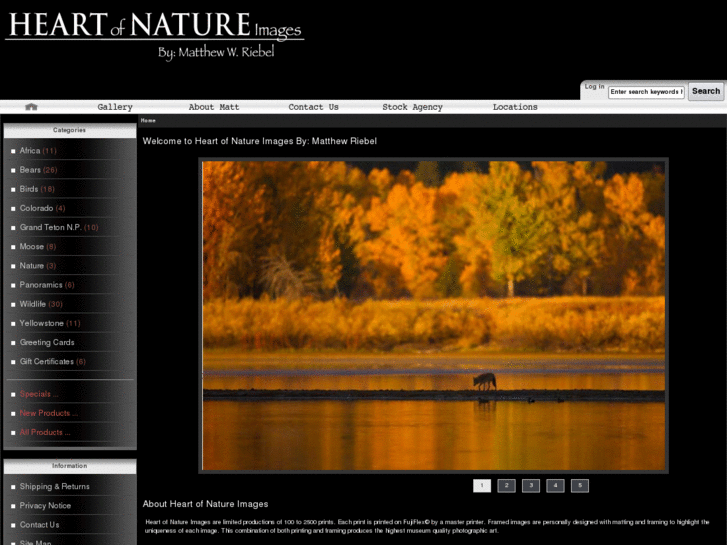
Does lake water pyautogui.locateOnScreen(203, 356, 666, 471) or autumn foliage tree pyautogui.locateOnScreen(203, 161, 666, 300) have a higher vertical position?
autumn foliage tree pyautogui.locateOnScreen(203, 161, 666, 300)

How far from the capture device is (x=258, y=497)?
17.5 feet

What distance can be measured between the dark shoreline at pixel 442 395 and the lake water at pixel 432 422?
0.05m

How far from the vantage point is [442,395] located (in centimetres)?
779

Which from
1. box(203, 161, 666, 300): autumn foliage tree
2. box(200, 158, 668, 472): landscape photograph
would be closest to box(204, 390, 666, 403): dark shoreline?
box(200, 158, 668, 472): landscape photograph

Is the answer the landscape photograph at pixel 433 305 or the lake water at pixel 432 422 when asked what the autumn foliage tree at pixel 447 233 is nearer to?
the landscape photograph at pixel 433 305

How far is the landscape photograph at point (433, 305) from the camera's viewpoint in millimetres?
7129

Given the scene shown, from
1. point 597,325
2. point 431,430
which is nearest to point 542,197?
point 597,325

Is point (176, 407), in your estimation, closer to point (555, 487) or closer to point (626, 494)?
point (555, 487)

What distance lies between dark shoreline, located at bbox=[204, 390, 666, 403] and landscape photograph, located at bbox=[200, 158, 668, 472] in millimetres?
15

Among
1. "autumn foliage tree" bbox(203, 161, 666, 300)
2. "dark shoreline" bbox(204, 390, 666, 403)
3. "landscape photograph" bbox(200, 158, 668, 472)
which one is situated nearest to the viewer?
"landscape photograph" bbox(200, 158, 668, 472)

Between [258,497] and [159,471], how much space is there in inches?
23.0

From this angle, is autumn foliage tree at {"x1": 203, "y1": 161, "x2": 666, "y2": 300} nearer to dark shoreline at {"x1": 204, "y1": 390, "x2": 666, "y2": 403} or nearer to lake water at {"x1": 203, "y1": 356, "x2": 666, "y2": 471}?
lake water at {"x1": 203, "y1": 356, "x2": 666, "y2": 471}

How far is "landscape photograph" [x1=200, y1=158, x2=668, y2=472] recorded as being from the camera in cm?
713

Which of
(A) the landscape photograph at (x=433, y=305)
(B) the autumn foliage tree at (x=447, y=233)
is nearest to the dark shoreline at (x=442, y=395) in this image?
(A) the landscape photograph at (x=433, y=305)
